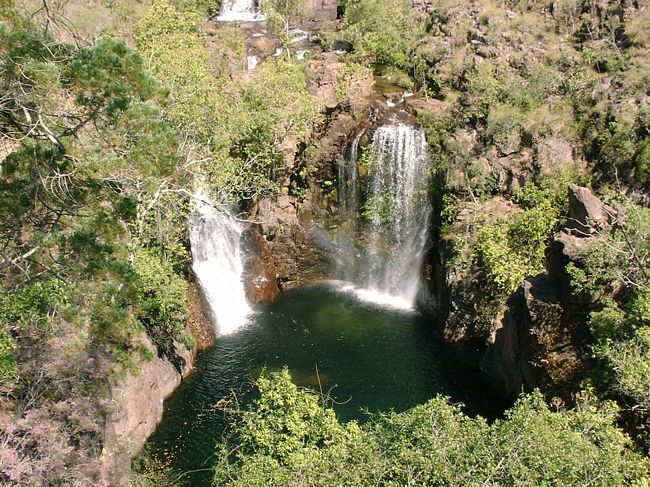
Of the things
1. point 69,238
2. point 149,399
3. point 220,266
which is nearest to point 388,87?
point 220,266

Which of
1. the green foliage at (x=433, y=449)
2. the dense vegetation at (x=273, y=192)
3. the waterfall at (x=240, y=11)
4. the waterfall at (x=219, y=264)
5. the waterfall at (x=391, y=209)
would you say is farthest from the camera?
the waterfall at (x=240, y=11)

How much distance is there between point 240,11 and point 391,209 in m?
25.7

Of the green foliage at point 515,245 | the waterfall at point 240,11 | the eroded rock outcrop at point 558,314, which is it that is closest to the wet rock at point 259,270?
the green foliage at point 515,245

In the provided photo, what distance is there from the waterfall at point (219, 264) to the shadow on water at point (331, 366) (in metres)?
1.24

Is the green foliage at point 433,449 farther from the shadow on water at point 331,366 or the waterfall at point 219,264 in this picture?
the waterfall at point 219,264

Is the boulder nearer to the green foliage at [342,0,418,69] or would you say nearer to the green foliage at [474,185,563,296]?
the green foliage at [474,185,563,296]

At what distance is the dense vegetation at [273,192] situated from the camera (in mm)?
11648

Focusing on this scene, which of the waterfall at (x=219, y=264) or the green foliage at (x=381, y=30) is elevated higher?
the green foliage at (x=381, y=30)

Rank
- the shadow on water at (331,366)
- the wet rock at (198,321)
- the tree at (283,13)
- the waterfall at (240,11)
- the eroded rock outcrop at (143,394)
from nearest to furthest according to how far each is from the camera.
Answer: the eroded rock outcrop at (143,394), the shadow on water at (331,366), the wet rock at (198,321), the tree at (283,13), the waterfall at (240,11)

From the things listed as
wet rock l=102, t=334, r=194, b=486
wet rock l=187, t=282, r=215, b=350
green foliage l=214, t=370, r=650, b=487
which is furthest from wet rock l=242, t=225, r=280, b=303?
green foliage l=214, t=370, r=650, b=487

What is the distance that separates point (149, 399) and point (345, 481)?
11.6m

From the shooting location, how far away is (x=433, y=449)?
11430mm

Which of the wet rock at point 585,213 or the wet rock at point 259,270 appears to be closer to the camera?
the wet rock at point 585,213

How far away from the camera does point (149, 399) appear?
20844mm
